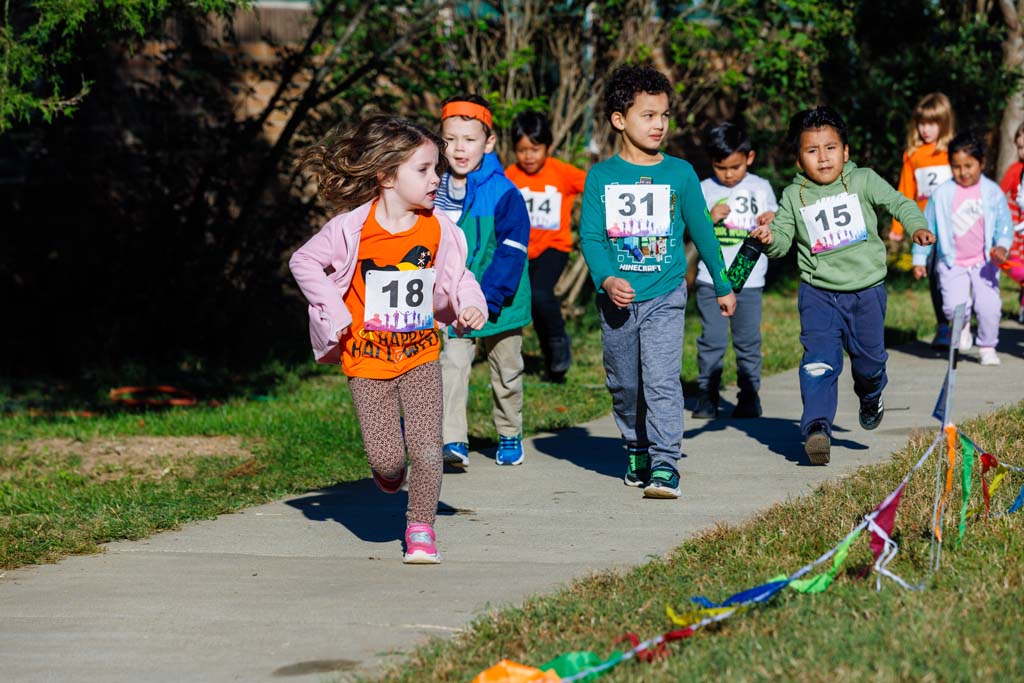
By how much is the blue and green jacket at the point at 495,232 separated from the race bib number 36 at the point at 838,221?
4.74ft

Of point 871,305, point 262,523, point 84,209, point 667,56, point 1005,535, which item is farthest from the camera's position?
point 667,56

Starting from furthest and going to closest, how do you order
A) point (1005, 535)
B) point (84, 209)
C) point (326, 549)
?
point (84, 209)
point (326, 549)
point (1005, 535)

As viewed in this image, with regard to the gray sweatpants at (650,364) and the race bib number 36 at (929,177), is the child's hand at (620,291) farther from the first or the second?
the race bib number 36 at (929,177)

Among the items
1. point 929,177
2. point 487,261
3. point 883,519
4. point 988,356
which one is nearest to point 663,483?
point 487,261

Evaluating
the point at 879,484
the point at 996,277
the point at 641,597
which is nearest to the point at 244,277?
the point at 996,277

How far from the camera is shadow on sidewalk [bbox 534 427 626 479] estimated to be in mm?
7312

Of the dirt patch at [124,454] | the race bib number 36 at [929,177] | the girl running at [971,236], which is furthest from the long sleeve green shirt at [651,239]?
the race bib number 36 at [929,177]

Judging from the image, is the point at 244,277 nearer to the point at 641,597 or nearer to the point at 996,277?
the point at 996,277

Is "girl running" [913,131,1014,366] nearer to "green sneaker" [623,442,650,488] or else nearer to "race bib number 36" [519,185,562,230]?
"race bib number 36" [519,185,562,230]

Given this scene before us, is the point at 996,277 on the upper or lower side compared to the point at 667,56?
lower

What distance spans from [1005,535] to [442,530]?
7.36ft

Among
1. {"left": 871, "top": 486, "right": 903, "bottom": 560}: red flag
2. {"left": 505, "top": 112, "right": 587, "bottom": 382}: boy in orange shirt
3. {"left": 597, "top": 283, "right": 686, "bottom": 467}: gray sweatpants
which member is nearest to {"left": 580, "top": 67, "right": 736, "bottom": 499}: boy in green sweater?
{"left": 597, "top": 283, "right": 686, "bottom": 467}: gray sweatpants

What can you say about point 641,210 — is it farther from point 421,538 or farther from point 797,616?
point 797,616

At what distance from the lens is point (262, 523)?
635 centimetres
